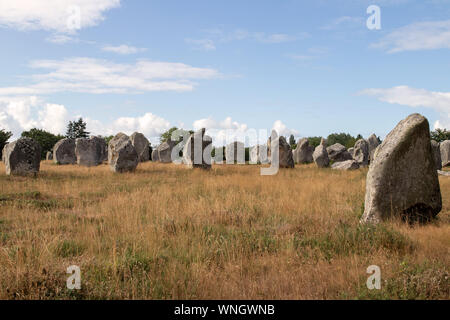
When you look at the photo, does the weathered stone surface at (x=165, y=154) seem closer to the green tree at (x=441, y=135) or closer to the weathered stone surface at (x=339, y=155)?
the weathered stone surface at (x=339, y=155)

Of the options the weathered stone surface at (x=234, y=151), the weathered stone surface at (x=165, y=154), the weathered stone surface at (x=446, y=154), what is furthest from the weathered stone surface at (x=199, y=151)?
the weathered stone surface at (x=446, y=154)

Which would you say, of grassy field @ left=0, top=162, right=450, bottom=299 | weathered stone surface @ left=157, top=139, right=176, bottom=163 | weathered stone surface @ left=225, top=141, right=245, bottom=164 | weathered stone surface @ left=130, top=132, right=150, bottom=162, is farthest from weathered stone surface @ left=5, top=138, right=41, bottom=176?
weathered stone surface @ left=225, top=141, right=245, bottom=164

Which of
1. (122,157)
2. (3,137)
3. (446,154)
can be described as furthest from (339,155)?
(3,137)

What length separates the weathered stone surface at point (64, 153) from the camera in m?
33.2

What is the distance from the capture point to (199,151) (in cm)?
2461

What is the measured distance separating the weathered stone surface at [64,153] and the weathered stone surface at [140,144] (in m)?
5.74

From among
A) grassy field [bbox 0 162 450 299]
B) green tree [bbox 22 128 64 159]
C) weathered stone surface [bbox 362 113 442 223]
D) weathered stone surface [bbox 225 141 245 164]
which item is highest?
green tree [bbox 22 128 64 159]

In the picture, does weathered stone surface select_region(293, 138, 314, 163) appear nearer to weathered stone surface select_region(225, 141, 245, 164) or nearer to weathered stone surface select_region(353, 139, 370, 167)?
weathered stone surface select_region(353, 139, 370, 167)

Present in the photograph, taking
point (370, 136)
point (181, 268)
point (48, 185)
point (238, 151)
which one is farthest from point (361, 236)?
point (238, 151)

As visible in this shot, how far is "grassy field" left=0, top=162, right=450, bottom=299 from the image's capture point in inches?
185

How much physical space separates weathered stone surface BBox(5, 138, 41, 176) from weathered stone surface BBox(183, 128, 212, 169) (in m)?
9.41
